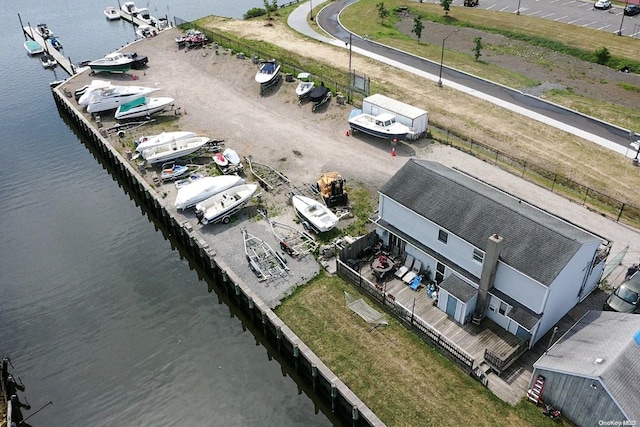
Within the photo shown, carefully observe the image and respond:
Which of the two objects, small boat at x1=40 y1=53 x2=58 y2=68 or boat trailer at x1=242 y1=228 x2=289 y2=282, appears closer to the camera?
boat trailer at x1=242 y1=228 x2=289 y2=282

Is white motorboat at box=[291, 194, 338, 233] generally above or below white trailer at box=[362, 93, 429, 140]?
below

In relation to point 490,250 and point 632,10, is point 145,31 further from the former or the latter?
point 632,10

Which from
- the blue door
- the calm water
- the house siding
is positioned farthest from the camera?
the blue door

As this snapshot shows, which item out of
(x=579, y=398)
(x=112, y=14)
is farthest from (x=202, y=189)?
(x=112, y=14)

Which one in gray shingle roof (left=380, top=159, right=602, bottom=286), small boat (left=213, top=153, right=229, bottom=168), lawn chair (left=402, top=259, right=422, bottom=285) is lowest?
lawn chair (left=402, top=259, right=422, bottom=285)

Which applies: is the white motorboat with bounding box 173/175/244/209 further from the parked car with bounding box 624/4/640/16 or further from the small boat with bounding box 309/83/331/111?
the parked car with bounding box 624/4/640/16

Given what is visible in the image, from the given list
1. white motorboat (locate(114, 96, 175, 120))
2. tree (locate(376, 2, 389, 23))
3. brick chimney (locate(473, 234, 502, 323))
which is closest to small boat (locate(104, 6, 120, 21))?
tree (locate(376, 2, 389, 23))

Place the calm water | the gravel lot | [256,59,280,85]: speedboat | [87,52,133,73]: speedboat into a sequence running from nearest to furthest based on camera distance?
the calm water
the gravel lot
[256,59,280,85]: speedboat
[87,52,133,73]: speedboat
